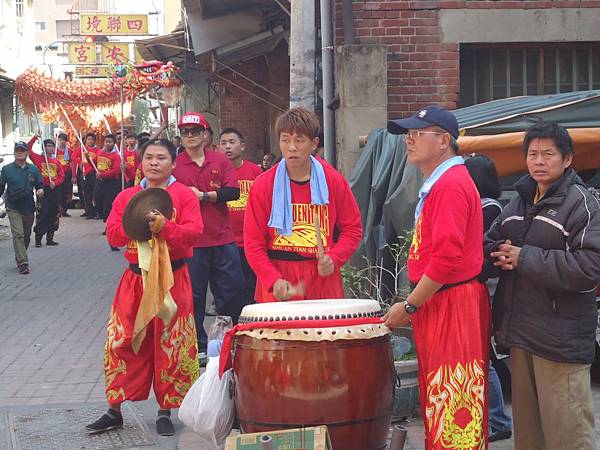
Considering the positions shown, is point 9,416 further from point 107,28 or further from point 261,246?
point 107,28

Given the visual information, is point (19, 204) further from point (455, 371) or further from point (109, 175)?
point (455, 371)

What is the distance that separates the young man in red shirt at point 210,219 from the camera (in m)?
8.33

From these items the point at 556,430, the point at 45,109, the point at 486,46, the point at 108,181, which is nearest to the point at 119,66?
the point at 108,181

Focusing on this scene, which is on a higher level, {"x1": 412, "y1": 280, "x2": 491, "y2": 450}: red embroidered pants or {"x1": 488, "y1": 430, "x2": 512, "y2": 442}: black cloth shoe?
{"x1": 412, "y1": 280, "x2": 491, "y2": 450}: red embroidered pants

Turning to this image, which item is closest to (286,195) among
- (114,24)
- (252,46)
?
(252,46)

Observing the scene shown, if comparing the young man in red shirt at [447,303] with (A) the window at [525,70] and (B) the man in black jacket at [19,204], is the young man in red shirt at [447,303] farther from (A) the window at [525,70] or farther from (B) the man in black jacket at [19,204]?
(B) the man in black jacket at [19,204]

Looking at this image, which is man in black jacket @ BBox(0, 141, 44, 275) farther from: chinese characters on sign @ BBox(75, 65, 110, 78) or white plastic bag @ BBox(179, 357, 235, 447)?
chinese characters on sign @ BBox(75, 65, 110, 78)

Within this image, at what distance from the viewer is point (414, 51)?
1061cm

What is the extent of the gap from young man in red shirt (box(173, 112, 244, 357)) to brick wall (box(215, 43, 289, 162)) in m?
12.7

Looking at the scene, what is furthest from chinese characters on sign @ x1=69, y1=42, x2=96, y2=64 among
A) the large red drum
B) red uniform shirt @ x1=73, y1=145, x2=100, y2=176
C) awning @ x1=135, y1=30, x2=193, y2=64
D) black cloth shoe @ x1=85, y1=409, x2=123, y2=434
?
the large red drum

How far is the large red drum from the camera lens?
449 centimetres

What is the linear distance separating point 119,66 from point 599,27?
1312 centimetres

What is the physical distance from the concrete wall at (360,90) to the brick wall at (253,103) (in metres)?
10.9

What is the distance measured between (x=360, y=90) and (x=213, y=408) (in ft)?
19.2
